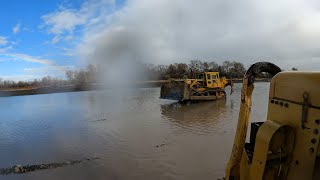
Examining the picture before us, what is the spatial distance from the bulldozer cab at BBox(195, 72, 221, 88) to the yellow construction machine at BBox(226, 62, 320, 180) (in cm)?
2083

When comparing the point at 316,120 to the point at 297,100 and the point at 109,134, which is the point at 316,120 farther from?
the point at 109,134

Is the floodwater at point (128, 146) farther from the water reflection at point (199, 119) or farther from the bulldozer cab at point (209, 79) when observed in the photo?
the bulldozer cab at point (209, 79)

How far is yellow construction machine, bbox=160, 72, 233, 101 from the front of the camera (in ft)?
75.4

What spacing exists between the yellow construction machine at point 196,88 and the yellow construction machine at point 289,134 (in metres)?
19.3

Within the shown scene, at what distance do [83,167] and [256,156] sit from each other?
6422 mm

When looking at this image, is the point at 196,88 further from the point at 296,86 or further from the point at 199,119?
the point at 296,86

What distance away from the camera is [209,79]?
24359mm

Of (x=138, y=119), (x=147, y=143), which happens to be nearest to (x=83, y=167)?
(x=147, y=143)

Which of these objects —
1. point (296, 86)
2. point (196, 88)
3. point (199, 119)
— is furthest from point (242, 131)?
point (196, 88)

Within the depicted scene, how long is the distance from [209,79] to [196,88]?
4.92 feet

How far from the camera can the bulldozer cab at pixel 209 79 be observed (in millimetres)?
24297

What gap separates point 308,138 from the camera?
9.63ft

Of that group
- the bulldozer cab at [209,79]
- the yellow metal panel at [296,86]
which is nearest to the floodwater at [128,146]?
the yellow metal panel at [296,86]

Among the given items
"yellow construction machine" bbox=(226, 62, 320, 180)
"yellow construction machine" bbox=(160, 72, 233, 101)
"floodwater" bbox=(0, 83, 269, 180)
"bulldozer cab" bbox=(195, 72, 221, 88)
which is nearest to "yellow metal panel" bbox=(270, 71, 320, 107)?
"yellow construction machine" bbox=(226, 62, 320, 180)
